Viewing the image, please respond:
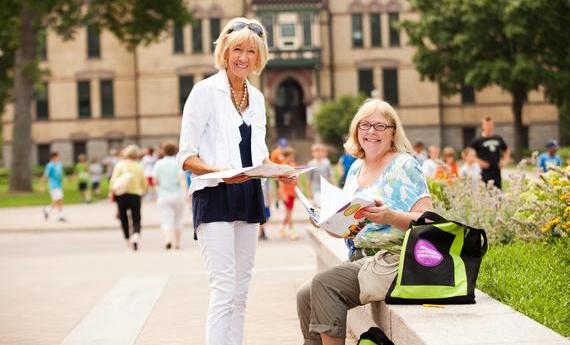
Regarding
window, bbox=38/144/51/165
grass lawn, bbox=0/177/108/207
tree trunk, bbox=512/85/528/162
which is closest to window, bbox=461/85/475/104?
tree trunk, bbox=512/85/528/162

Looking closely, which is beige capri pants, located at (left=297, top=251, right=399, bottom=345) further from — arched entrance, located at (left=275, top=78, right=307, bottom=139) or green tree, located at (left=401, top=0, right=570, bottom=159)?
arched entrance, located at (left=275, top=78, right=307, bottom=139)

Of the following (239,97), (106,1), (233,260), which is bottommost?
(233,260)

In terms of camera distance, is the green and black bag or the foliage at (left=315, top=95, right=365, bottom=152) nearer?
the green and black bag

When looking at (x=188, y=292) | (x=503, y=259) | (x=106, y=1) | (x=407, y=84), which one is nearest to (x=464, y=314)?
(x=503, y=259)

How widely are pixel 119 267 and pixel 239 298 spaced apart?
27.5ft

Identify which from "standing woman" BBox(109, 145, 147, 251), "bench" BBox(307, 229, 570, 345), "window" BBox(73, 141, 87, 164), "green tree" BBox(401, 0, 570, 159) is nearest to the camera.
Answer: "bench" BBox(307, 229, 570, 345)

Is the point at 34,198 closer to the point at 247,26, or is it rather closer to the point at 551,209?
the point at 551,209

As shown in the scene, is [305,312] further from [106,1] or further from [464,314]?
[106,1]

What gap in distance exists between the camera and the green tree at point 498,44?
43938 millimetres

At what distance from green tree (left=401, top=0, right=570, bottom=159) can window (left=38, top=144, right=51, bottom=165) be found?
83.6 ft

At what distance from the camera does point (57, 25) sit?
38.7 meters

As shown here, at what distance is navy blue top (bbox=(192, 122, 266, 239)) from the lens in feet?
18.7

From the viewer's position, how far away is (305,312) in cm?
602

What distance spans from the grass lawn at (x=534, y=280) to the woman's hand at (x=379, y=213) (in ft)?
3.21
